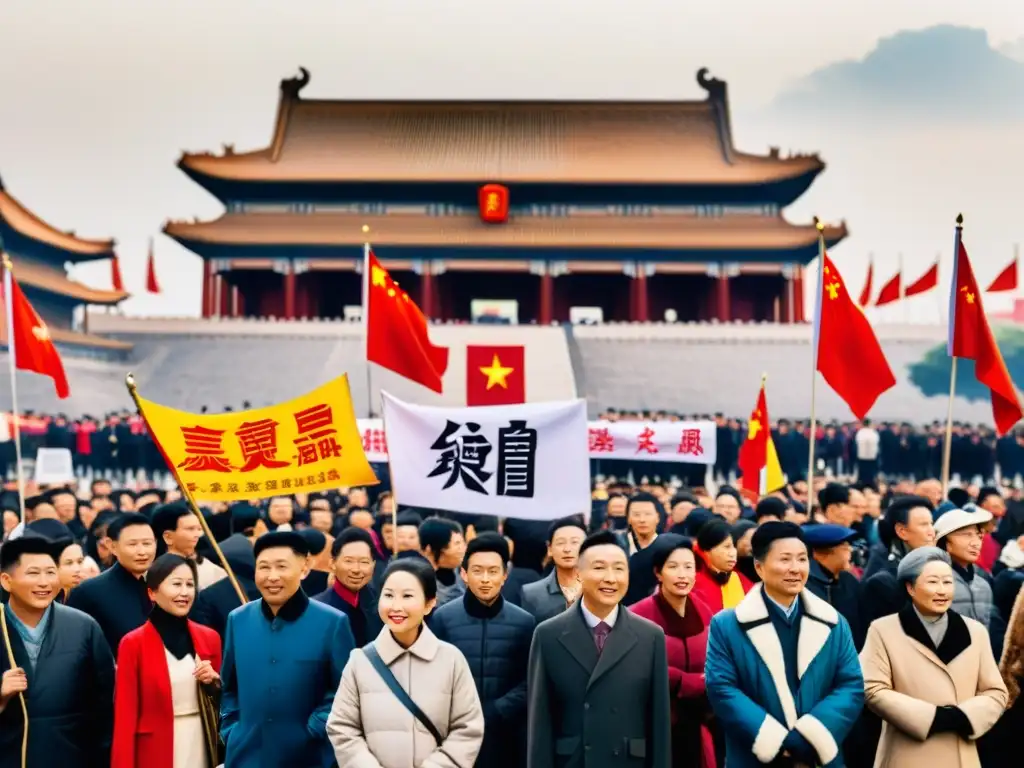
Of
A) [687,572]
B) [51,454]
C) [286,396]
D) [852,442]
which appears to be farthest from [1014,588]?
[286,396]

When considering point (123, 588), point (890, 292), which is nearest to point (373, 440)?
point (123, 588)

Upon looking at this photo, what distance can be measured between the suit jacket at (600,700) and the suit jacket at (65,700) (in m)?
1.39

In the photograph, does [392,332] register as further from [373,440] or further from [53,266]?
[53,266]

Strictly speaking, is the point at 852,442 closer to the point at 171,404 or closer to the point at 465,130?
the point at 171,404

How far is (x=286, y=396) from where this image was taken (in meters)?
22.0

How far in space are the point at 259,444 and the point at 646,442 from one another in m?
5.35

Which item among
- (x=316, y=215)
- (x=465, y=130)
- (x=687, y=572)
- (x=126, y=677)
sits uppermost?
(x=465, y=130)

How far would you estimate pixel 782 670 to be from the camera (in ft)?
10.7

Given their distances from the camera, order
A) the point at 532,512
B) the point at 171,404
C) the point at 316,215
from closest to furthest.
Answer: the point at 532,512 → the point at 171,404 → the point at 316,215

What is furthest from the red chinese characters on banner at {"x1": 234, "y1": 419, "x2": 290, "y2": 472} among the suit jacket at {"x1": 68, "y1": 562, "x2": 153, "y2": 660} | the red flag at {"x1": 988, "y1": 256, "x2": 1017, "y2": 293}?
the red flag at {"x1": 988, "y1": 256, "x2": 1017, "y2": 293}

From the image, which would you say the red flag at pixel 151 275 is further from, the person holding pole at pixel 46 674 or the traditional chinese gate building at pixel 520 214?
the person holding pole at pixel 46 674

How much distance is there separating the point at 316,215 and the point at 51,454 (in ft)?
61.1

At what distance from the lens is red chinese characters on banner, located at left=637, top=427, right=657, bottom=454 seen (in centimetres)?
972

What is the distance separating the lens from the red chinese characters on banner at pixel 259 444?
4.87 metres
